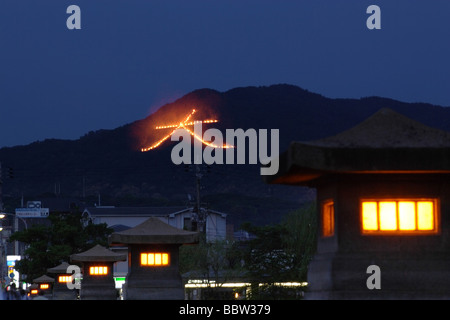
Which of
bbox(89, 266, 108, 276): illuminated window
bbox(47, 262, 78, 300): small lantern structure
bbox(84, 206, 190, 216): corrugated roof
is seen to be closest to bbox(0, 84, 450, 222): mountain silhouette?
bbox(84, 206, 190, 216): corrugated roof

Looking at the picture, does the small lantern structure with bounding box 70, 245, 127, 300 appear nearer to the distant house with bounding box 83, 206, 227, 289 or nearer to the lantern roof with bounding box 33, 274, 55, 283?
the lantern roof with bounding box 33, 274, 55, 283

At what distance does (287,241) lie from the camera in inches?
2069

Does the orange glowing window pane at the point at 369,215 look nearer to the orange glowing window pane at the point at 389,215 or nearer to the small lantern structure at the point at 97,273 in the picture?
the orange glowing window pane at the point at 389,215

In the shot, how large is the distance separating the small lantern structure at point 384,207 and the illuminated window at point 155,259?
19.7 metres

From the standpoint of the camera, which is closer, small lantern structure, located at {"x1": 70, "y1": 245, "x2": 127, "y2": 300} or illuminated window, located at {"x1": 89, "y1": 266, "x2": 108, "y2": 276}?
small lantern structure, located at {"x1": 70, "y1": 245, "x2": 127, "y2": 300}

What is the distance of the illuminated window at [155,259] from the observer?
36.7 metres

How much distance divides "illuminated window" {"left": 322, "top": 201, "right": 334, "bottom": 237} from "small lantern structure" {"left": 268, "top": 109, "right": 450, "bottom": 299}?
0.54ft

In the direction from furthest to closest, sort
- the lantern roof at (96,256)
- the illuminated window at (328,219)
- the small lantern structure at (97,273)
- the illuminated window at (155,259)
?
the small lantern structure at (97,273)
the lantern roof at (96,256)
the illuminated window at (155,259)
the illuminated window at (328,219)

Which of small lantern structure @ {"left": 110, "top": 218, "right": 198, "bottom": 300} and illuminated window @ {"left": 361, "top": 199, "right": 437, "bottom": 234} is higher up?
illuminated window @ {"left": 361, "top": 199, "right": 437, "bottom": 234}

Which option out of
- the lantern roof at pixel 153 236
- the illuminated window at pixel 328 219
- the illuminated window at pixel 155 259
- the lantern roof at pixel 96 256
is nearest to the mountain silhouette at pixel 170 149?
the lantern roof at pixel 96 256

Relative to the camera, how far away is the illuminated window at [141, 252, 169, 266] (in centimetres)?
3672

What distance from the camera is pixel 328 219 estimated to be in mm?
18156

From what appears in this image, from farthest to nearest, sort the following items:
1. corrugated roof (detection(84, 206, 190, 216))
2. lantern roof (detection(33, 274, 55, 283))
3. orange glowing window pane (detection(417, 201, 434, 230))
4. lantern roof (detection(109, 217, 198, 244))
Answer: corrugated roof (detection(84, 206, 190, 216)) → lantern roof (detection(33, 274, 55, 283)) → lantern roof (detection(109, 217, 198, 244)) → orange glowing window pane (detection(417, 201, 434, 230))
